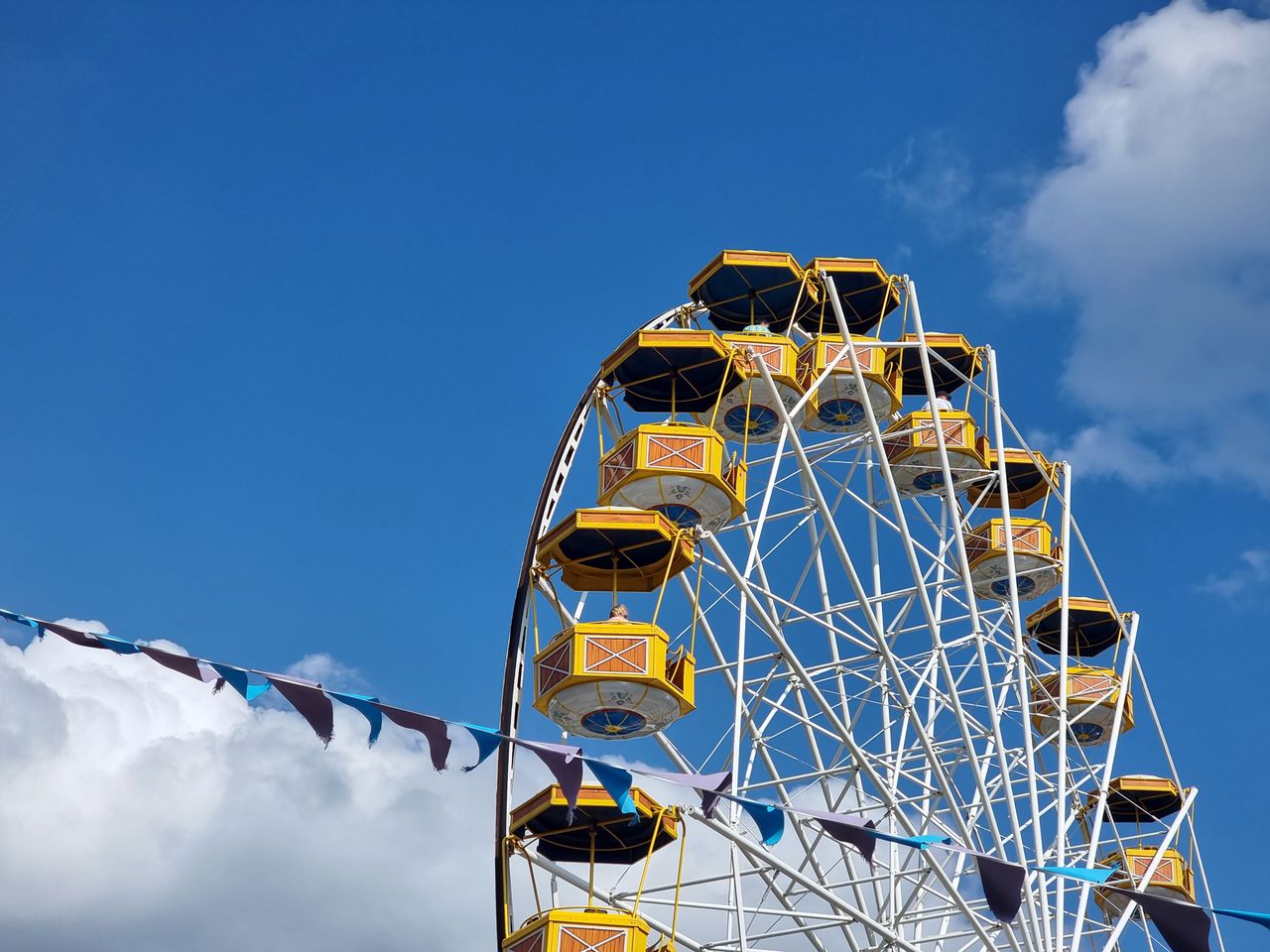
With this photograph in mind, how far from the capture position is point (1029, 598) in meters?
30.1

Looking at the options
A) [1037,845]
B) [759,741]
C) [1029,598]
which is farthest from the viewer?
[1029,598]

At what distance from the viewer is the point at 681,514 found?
72.9ft

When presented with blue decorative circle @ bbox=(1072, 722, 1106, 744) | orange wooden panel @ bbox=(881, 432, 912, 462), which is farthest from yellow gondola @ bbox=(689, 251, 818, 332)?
blue decorative circle @ bbox=(1072, 722, 1106, 744)

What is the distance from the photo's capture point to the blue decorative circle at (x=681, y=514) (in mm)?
22078

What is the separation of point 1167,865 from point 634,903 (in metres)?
13.6

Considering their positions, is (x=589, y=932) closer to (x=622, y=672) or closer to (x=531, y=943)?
(x=531, y=943)

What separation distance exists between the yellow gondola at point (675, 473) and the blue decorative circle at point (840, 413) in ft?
15.5

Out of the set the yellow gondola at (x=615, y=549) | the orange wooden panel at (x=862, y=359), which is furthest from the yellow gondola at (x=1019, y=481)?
the yellow gondola at (x=615, y=549)

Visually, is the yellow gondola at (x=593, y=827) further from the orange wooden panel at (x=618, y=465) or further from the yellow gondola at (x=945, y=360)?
the yellow gondola at (x=945, y=360)

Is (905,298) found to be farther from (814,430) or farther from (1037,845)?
(1037,845)

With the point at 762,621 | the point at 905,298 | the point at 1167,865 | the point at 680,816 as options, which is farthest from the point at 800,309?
the point at 1167,865

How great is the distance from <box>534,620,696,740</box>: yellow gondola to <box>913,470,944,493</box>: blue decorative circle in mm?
10472

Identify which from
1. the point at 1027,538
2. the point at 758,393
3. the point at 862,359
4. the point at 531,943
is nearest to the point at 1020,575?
the point at 1027,538

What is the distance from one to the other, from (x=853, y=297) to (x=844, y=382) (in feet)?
6.23
